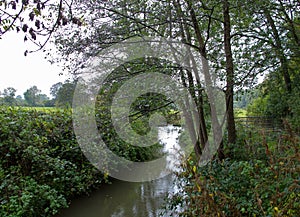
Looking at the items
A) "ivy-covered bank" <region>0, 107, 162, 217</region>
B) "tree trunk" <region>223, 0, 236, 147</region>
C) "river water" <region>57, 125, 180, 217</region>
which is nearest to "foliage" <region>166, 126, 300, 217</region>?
"tree trunk" <region>223, 0, 236, 147</region>

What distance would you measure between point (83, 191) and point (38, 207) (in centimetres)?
140

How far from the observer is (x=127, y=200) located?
17.3 ft

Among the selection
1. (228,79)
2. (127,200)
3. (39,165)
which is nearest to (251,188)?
(228,79)

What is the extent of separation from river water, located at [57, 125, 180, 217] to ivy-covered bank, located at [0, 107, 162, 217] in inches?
A: 9.4

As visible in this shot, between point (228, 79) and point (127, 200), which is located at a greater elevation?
point (228, 79)

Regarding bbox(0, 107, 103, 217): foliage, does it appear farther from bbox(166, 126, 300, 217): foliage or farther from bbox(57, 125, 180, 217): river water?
bbox(166, 126, 300, 217): foliage

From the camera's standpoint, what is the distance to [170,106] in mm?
4273

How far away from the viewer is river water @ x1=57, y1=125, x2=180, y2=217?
467 centimetres

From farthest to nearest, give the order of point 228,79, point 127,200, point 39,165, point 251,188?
1. point 127,200
2. point 39,165
3. point 228,79
4. point 251,188

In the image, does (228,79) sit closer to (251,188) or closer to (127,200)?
(251,188)

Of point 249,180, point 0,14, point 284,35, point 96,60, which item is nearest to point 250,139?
point 249,180

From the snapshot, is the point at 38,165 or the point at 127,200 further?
the point at 127,200

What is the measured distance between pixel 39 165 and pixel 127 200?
72.3 inches

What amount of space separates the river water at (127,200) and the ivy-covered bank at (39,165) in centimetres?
24
